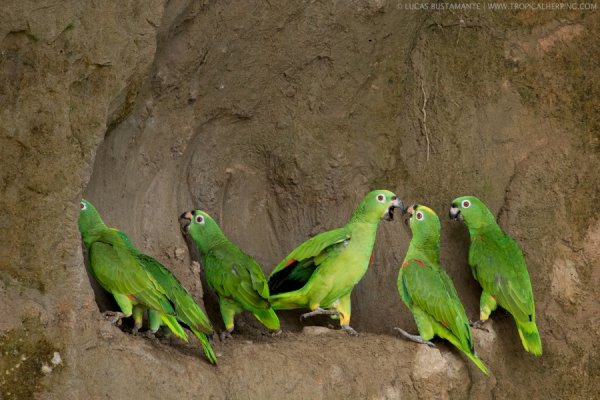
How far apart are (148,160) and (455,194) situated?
209cm

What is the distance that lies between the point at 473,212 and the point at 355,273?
95 cm

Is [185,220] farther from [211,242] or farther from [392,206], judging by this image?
[392,206]

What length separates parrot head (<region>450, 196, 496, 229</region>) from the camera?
7031mm

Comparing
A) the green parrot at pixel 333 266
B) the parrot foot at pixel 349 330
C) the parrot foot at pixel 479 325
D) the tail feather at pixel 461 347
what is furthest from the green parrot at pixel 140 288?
the parrot foot at pixel 479 325

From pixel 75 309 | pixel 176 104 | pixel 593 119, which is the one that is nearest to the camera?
pixel 75 309

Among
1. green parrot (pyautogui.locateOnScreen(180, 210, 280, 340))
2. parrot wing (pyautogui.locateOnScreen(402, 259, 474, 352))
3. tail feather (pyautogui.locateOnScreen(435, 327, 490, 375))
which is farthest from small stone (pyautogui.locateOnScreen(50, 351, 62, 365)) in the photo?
tail feather (pyautogui.locateOnScreen(435, 327, 490, 375))

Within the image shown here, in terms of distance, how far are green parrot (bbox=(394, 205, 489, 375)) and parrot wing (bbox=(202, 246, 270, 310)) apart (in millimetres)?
897

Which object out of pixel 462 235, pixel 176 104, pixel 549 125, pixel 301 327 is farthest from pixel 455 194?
pixel 176 104

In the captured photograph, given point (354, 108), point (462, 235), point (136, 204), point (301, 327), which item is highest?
point (354, 108)

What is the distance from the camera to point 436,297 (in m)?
6.46

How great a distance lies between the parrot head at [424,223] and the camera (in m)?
6.85

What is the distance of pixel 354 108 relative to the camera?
731 centimetres

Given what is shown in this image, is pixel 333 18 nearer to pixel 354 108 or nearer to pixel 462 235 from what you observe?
pixel 354 108

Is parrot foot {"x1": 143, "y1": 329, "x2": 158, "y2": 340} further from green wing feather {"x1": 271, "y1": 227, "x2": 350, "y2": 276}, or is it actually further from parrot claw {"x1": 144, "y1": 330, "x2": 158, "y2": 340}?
green wing feather {"x1": 271, "y1": 227, "x2": 350, "y2": 276}
